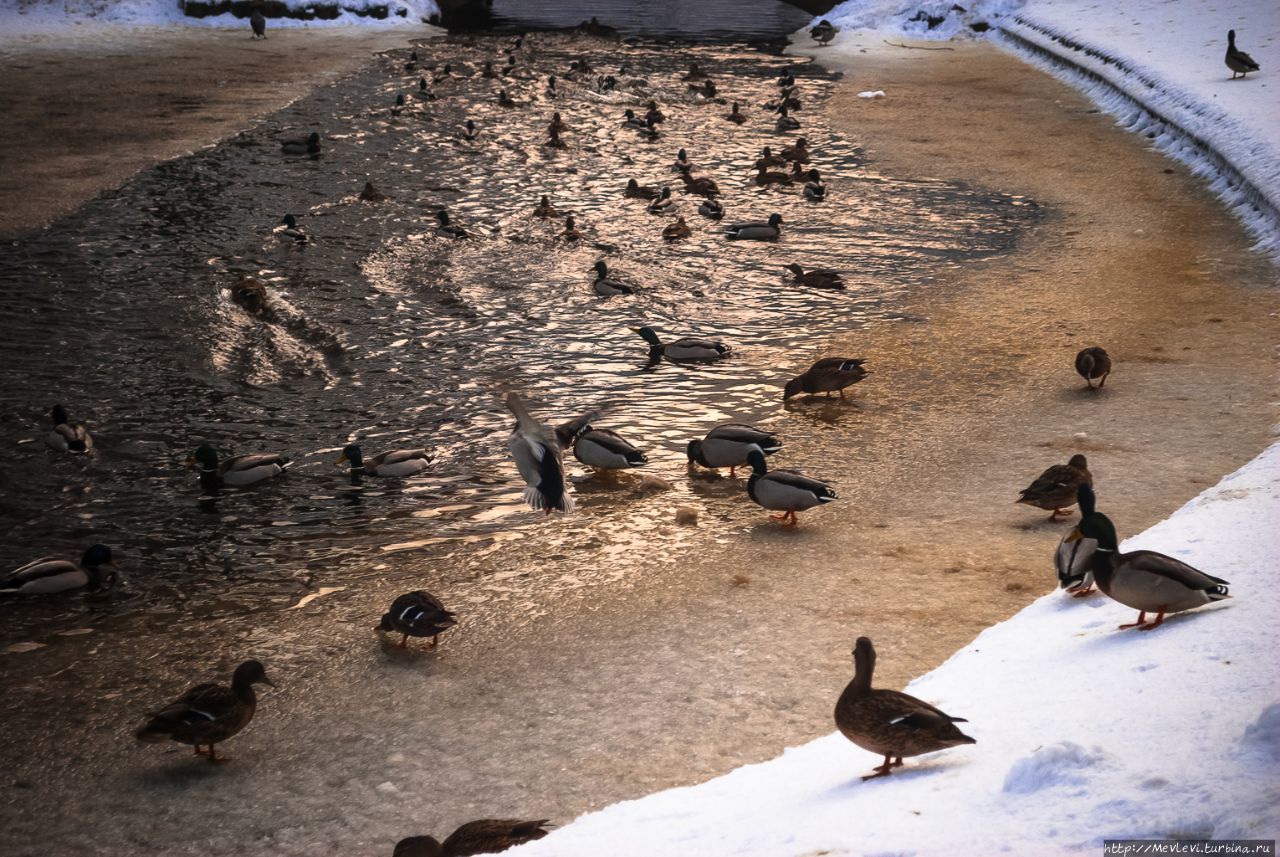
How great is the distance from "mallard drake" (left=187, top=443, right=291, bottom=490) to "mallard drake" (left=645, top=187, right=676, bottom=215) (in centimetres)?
1091

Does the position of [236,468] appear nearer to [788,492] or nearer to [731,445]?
[731,445]

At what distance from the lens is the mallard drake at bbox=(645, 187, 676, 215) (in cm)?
2154

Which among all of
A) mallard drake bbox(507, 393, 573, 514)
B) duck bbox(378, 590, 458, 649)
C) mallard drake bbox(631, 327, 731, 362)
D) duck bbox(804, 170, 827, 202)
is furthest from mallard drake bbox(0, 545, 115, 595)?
duck bbox(804, 170, 827, 202)

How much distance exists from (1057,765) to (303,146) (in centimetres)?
2246

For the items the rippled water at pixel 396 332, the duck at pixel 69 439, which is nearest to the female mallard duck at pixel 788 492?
the rippled water at pixel 396 332

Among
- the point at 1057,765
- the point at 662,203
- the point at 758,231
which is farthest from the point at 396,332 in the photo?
the point at 1057,765

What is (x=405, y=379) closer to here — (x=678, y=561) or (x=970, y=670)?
(x=678, y=561)

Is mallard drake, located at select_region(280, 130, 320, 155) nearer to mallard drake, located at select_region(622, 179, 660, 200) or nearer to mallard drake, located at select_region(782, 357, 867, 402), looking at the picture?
mallard drake, located at select_region(622, 179, 660, 200)

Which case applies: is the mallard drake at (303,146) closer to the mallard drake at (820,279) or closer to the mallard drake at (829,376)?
the mallard drake at (820,279)

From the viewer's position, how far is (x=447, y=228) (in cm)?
1995

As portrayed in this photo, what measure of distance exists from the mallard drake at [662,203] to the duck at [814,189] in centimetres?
226

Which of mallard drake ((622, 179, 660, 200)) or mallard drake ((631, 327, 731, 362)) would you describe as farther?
mallard drake ((622, 179, 660, 200))

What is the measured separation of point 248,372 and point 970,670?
9.83m

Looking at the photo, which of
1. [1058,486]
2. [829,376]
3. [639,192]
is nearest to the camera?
[1058,486]
